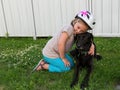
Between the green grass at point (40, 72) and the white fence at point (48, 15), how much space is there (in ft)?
1.54

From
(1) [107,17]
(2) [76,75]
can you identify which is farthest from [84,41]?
(1) [107,17]

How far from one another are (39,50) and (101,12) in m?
1.57

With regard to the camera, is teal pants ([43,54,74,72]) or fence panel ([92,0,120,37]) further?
fence panel ([92,0,120,37])

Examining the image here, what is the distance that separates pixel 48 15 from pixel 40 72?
211 cm

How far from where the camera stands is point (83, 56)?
4.79m

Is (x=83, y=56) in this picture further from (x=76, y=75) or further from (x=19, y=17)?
(x=19, y=17)

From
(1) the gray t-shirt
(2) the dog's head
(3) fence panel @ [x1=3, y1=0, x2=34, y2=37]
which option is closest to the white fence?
(3) fence panel @ [x1=3, y1=0, x2=34, y2=37]

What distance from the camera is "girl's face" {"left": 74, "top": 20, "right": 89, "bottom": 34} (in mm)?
4738

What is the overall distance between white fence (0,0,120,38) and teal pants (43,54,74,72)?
1873mm

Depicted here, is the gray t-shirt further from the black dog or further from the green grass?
the green grass

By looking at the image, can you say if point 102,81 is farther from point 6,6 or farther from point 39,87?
point 6,6

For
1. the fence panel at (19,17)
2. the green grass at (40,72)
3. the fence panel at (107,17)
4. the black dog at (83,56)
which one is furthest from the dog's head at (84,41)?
the fence panel at (19,17)

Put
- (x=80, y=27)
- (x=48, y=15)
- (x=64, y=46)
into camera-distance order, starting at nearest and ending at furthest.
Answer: (x=80, y=27) < (x=64, y=46) < (x=48, y=15)

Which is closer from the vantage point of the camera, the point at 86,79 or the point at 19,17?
the point at 86,79
